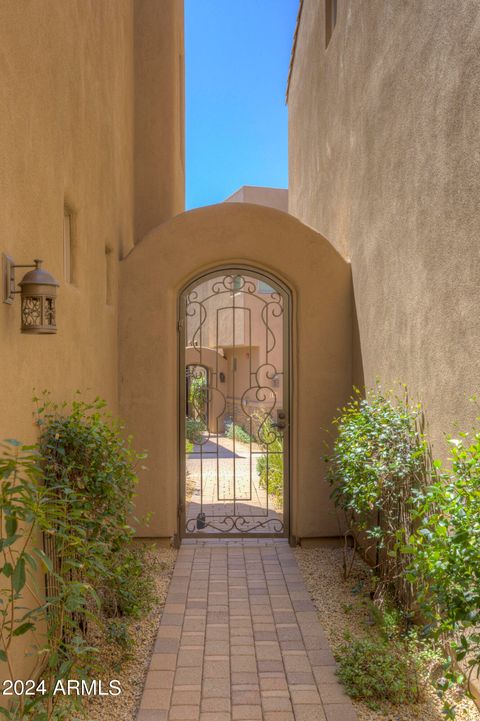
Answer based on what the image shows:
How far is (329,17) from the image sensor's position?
25.5ft

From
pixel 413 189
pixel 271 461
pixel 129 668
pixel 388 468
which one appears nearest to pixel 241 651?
pixel 129 668

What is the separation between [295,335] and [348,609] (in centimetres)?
293

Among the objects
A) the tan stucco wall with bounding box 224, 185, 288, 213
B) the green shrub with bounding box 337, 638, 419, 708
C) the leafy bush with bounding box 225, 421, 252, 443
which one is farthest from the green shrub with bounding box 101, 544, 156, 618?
the tan stucco wall with bounding box 224, 185, 288, 213

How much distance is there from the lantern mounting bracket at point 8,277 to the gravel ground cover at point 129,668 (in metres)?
2.00

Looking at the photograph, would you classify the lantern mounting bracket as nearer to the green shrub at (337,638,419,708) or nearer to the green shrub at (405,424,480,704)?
the green shrub at (405,424,480,704)

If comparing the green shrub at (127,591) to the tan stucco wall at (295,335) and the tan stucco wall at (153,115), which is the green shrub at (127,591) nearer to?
the tan stucco wall at (295,335)

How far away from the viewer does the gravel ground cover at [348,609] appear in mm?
3373

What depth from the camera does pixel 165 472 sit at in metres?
6.44

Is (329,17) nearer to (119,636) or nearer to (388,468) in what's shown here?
(388,468)

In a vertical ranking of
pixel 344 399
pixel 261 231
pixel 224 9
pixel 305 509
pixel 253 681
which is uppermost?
pixel 224 9

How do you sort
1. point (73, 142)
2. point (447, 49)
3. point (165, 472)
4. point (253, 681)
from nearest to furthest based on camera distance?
point (447, 49)
point (253, 681)
point (73, 142)
point (165, 472)

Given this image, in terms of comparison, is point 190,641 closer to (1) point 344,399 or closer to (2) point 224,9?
(1) point 344,399

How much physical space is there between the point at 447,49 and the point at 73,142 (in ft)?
8.46

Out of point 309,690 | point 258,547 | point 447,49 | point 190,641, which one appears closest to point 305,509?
point 258,547
